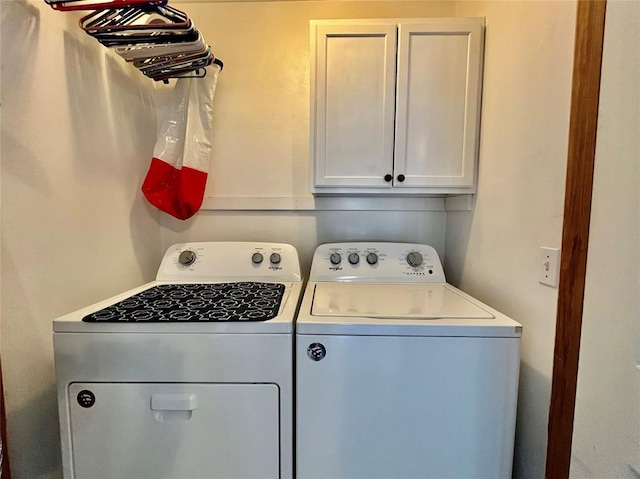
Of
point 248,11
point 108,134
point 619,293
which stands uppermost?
point 248,11

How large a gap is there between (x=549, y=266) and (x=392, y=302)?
0.49m

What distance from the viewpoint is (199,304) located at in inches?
44.9

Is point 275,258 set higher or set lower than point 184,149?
lower

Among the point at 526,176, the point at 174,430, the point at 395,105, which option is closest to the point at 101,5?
the point at 395,105

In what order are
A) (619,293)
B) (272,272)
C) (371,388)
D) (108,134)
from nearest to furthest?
(619,293) → (371,388) → (108,134) → (272,272)

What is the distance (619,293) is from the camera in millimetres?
720

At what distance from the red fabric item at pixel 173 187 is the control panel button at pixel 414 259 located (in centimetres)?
107

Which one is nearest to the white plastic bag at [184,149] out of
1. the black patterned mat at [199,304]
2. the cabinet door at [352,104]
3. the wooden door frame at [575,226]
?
the black patterned mat at [199,304]

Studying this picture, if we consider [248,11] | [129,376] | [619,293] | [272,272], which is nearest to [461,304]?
[619,293]

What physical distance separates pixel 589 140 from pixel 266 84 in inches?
57.1

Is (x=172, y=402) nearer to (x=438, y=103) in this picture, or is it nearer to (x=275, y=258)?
(x=275, y=258)

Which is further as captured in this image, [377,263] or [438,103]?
[377,263]

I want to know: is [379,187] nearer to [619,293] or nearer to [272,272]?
[272,272]

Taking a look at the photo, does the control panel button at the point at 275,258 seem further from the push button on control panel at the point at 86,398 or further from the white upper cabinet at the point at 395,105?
the push button on control panel at the point at 86,398
